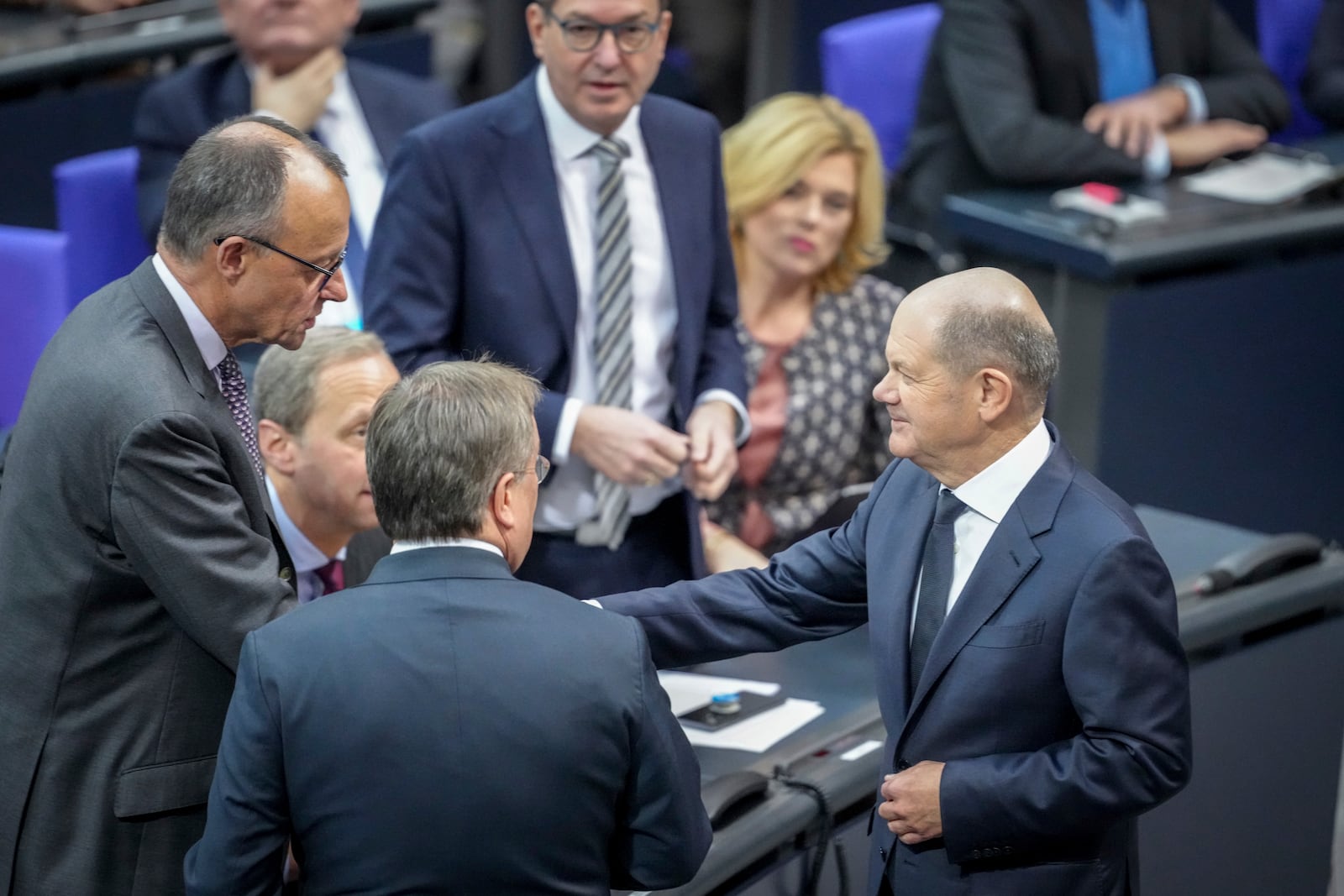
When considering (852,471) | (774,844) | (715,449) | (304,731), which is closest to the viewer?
(304,731)

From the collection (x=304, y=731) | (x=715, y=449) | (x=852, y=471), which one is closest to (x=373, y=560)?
(x=715, y=449)

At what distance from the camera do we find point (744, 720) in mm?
2453

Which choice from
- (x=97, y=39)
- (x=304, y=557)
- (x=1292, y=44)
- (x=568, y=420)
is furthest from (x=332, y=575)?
(x=1292, y=44)

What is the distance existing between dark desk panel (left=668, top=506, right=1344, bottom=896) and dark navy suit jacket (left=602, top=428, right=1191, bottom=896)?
0.42 m

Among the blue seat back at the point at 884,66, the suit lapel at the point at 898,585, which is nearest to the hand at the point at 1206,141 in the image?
the blue seat back at the point at 884,66

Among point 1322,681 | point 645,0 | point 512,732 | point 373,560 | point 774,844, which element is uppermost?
point 645,0

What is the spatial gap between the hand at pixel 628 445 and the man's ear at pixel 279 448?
1.43 ft

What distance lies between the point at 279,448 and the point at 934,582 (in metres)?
1.07

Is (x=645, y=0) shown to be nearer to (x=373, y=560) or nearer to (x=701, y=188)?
(x=701, y=188)

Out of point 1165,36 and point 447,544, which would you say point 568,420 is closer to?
point 447,544

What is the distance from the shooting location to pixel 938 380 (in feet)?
6.18

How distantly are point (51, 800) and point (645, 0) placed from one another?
150 cm

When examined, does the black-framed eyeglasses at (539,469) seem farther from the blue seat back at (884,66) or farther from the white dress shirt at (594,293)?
the blue seat back at (884,66)

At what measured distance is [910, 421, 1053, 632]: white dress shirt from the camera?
1.93 meters
